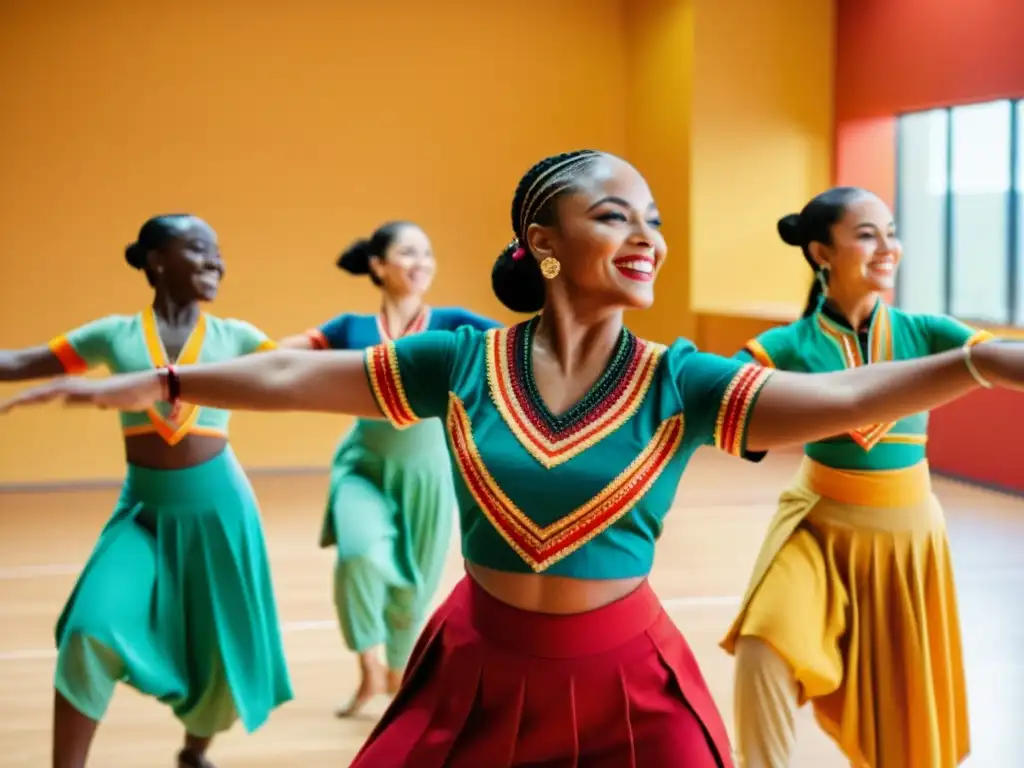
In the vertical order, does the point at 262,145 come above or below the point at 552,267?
above

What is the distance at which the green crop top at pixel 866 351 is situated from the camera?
3088 mm

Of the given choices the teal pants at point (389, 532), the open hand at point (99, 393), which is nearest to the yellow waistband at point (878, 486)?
the teal pants at point (389, 532)

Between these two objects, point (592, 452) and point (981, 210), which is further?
point (981, 210)

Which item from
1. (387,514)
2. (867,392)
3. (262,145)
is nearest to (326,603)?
(387,514)

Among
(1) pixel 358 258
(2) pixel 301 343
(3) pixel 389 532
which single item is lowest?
(3) pixel 389 532

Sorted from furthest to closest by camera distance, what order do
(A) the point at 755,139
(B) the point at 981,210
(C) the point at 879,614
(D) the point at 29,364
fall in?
1. (A) the point at 755,139
2. (B) the point at 981,210
3. (D) the point at 29,364
4. (C) the point at 879,614

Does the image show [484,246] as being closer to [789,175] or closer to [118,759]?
[789,175]

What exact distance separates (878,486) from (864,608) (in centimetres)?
27

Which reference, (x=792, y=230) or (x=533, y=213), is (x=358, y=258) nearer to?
(x=792, y=230)

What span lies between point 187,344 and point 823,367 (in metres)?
1.61

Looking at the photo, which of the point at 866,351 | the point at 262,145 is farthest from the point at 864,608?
the point at 262,145

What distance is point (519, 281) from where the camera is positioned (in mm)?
2211

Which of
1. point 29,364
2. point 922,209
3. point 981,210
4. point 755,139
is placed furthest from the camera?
point 755,139

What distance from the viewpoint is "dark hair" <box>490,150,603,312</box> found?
2098mm
